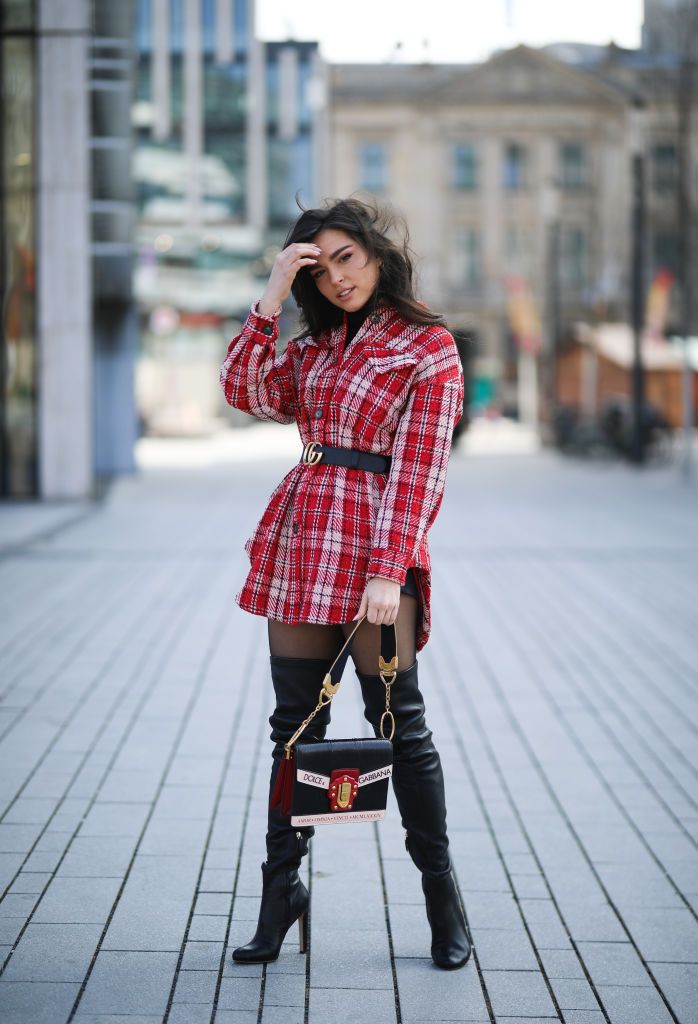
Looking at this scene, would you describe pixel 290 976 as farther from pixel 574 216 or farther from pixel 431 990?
pixel 574 216

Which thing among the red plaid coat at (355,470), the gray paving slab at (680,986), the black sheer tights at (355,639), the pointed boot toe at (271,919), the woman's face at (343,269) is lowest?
the gray paving slab at (680,986)

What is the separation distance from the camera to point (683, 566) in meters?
11.3

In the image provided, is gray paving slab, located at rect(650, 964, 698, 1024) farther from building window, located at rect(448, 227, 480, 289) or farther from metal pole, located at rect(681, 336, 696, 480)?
building window, located at rect(448, 227, 480, 289)

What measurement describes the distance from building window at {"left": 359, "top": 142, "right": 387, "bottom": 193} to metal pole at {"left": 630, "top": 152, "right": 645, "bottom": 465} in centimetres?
3609

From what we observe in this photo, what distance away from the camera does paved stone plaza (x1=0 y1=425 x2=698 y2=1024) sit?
3279mm

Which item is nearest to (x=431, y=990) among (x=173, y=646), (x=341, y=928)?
(x=341, y=928)

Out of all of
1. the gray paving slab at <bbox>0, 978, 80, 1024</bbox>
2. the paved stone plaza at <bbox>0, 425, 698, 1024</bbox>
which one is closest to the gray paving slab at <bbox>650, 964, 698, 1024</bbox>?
the paved stone plaza at <bbox>0, 425, 698, 1024</bbox>

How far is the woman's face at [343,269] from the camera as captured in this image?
10.7ft

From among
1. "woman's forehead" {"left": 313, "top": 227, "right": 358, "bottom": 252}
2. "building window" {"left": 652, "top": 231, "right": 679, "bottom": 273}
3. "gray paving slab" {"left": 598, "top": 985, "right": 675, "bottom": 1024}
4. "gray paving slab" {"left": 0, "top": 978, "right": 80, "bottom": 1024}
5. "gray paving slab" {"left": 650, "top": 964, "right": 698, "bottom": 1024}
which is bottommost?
"gray paving slab" {"left": 650, "top": 964, "right": 698, "bottom": 1024}

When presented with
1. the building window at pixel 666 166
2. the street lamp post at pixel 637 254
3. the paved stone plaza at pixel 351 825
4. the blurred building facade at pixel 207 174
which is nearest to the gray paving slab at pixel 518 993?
the paved stone plaza at pixel 351 825

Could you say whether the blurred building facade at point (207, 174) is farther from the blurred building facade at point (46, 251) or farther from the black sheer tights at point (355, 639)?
the black sheer tights at point (355, 639)

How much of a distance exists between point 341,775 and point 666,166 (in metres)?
26.8

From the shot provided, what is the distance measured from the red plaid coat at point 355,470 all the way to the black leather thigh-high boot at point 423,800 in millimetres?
237

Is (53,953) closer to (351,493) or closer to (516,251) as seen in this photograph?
(351,493)
